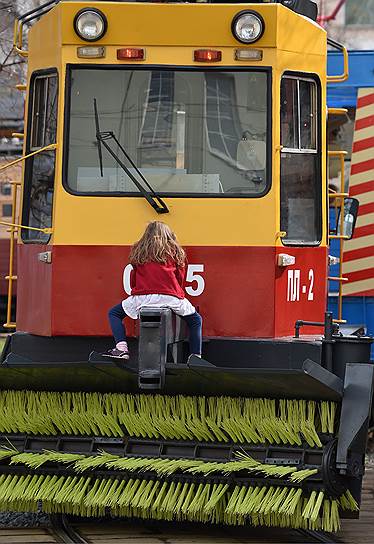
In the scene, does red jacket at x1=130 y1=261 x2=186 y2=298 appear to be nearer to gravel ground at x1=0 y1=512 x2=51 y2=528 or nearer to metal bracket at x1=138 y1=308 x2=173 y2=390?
metal bracket at x1=138 y1=308 x2=173 y2=390

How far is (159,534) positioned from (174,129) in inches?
101

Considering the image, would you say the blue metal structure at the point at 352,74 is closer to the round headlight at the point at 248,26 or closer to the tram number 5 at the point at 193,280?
the round headlight at the point at 248,26

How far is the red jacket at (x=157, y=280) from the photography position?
7836 millimetres

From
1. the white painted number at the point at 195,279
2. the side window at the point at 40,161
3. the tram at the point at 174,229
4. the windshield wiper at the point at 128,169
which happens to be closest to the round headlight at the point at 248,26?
the tram at the point at 174,229

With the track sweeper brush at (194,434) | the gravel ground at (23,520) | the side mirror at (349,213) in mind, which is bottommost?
the gravel ground at (23,520)

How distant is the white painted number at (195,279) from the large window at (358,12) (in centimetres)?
3571

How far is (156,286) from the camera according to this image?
7840 mm

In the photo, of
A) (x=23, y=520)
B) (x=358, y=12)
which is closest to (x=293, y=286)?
(x=23, y=520)

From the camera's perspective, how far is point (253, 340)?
802 centimetres

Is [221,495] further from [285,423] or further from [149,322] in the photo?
[149,322]

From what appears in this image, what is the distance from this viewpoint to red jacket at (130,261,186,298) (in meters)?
7.84

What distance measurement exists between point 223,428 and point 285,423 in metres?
0.37

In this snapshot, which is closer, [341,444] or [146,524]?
[341,444]

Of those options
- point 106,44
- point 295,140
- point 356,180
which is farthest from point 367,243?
point 106,44
